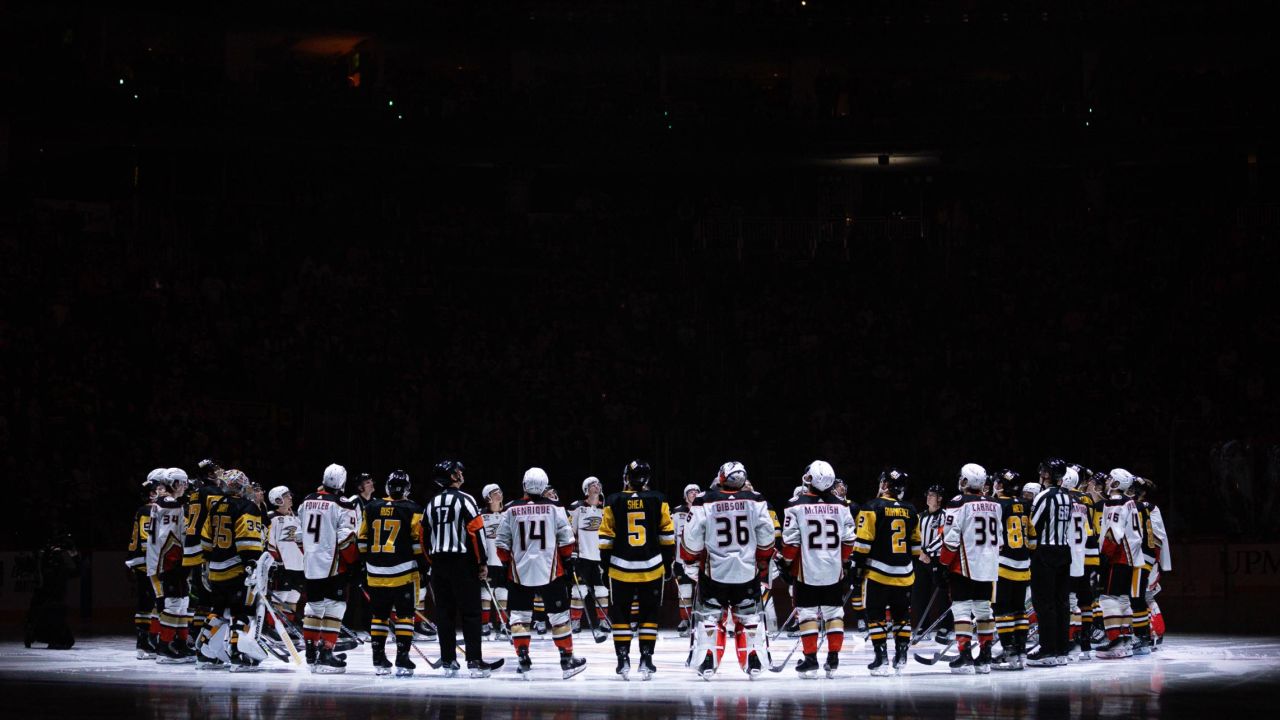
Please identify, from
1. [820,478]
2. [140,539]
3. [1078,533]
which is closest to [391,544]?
[140,539]

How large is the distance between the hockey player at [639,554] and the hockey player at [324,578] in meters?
3.50

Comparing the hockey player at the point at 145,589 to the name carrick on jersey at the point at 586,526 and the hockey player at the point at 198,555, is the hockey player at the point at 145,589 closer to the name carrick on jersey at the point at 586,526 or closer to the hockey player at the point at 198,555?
the hockey player at the point at 198,555

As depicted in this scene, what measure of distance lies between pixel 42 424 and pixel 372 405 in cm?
646

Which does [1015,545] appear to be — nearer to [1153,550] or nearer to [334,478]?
[1153,550]

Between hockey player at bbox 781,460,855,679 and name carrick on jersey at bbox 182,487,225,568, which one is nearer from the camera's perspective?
hockey player at bbox 781,460,855,679

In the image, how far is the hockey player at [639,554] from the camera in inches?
690

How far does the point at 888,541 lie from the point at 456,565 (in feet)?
16.5

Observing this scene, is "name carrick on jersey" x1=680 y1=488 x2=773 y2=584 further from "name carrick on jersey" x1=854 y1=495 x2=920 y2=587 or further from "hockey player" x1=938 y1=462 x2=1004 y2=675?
"hockey player" x1=938 y1=462 x2=1004 y2=675

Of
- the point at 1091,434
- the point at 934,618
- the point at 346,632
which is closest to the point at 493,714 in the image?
the point at 346,632

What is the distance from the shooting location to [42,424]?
98.4ft

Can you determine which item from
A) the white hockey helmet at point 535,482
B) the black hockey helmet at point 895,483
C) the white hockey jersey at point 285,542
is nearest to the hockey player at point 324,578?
the white hockey jersey at point 285,542

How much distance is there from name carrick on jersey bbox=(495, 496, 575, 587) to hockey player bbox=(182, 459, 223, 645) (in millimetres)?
3924

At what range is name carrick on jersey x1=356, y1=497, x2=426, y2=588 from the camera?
1791 centimetres

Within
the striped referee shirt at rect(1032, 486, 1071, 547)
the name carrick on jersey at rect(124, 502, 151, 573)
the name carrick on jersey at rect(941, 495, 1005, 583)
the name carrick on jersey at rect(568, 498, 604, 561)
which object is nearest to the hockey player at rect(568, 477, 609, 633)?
the name carrick on jersey at rect(568, 498, 604, 561)
